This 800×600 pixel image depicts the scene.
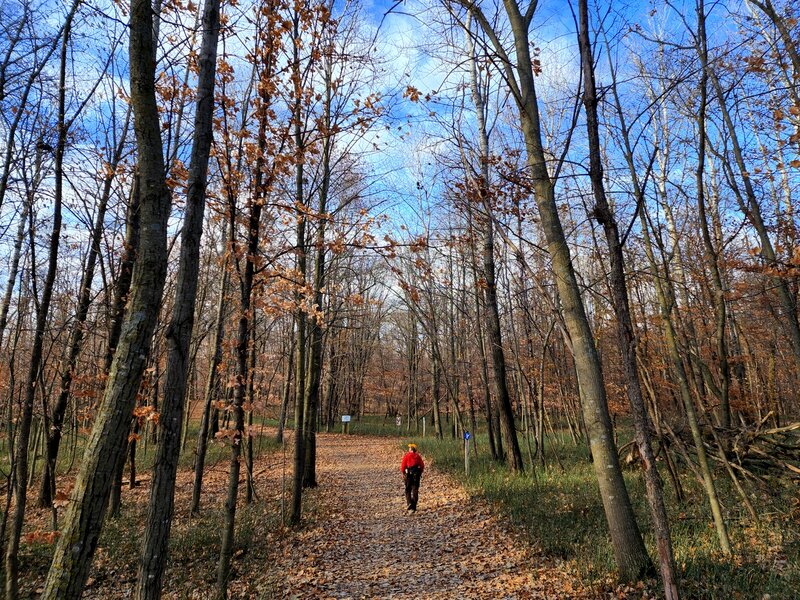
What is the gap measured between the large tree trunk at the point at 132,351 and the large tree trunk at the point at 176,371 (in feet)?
1.48

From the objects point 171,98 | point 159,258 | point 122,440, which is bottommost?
point 122,440

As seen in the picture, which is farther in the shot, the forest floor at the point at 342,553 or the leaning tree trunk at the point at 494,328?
Answer: the leaning tree trunk at the point at 494,328

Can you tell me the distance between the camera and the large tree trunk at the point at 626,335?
314 centimetres

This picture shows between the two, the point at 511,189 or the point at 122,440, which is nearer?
the point at 122,440

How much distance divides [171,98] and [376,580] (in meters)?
6.84

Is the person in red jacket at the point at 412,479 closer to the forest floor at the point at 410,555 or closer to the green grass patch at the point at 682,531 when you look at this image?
the forest floor at the point at 410,555

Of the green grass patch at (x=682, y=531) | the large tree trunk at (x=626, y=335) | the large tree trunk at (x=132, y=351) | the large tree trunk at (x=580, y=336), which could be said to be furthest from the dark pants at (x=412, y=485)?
the large tree trunk at (x=132, y=351)

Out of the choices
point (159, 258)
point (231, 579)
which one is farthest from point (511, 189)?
point (231, 579)

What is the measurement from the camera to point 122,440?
283 centimetres

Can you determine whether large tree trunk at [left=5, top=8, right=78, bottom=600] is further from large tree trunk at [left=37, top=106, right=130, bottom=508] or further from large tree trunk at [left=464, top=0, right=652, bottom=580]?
large tree trunk at [left=464, top=0, right=652, bottom=580]

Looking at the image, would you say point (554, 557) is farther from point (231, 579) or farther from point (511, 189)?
point (511, 189)

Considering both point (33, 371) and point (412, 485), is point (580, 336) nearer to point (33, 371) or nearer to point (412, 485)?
point (412, 485)

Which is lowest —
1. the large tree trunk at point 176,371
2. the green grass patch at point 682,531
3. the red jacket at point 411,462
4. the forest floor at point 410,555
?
the forest floor at point 410,555

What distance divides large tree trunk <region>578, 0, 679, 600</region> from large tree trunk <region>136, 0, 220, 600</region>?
3.53 m
